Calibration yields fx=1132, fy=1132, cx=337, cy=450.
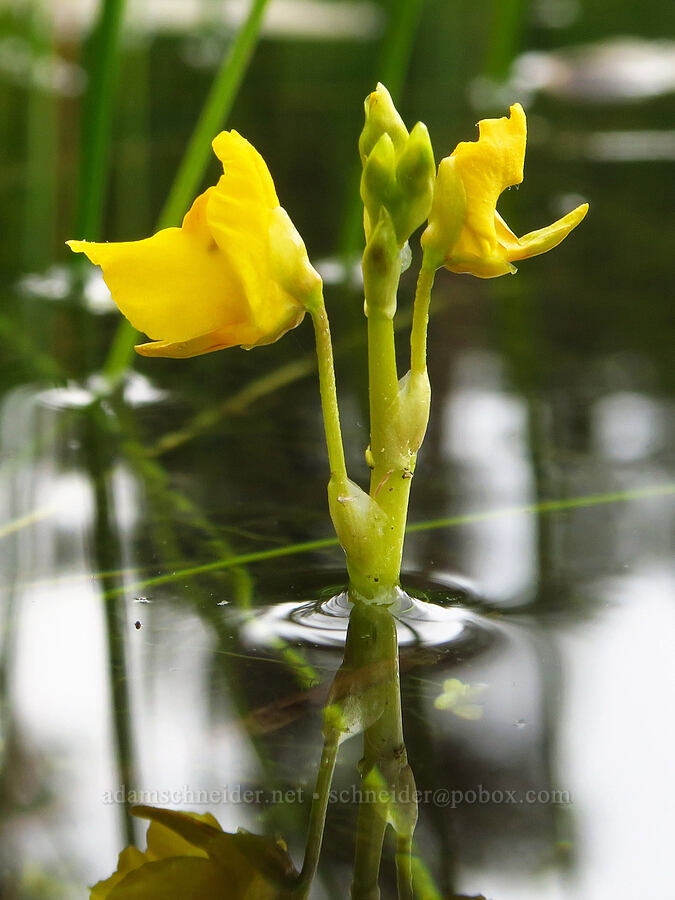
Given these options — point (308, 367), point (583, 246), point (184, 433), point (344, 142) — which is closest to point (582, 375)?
point (308, 367)

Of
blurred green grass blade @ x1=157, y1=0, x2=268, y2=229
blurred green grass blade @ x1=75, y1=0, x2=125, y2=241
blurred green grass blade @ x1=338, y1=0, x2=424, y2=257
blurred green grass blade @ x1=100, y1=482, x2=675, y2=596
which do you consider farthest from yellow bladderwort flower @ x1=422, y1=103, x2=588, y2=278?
blurred green grass blade @ x1=338, y1=0, x2=424, y2=257

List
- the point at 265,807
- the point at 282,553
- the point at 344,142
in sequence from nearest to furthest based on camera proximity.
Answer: the point at 265,807, the point at 282,553, the point at 344,142

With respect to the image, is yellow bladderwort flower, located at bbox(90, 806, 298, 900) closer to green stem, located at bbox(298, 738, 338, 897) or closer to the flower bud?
green stem, located at bbox(298, 738, 338, 897)

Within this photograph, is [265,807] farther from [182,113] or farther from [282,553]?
[182,113]

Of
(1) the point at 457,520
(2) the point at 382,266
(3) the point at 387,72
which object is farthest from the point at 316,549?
(3) the point at 387,72

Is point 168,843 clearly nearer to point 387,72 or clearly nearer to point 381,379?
point 381,379

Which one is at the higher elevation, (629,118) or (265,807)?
(629,118)

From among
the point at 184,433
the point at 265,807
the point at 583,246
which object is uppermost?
the point at 583,246
